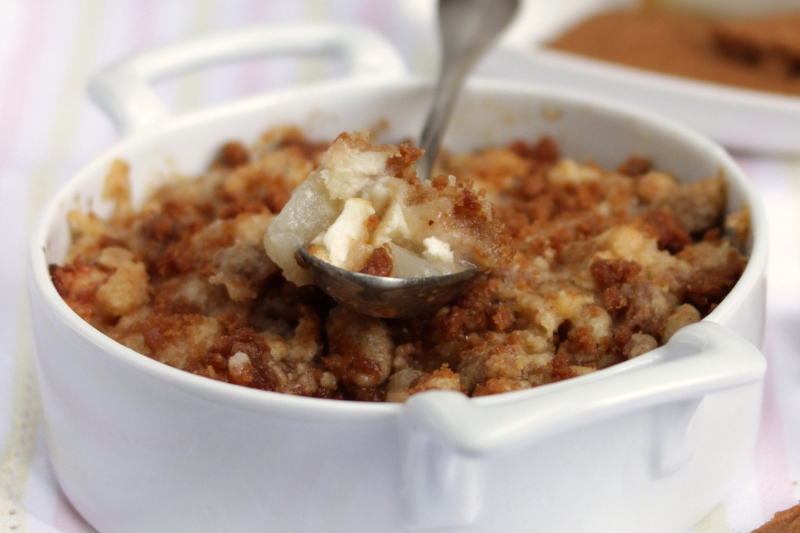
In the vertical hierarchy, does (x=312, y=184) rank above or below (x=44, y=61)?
above

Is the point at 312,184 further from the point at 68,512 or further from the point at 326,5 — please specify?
the point at 326,5

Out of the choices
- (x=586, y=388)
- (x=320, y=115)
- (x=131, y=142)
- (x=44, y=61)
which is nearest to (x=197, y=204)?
(x=131, y=142)

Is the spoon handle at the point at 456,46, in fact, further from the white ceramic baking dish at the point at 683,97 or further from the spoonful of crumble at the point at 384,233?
the spoonful of crumble at the point at 384,233

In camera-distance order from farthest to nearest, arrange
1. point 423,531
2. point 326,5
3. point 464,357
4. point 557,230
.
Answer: point 326,5 → point 557,230 → point 464,357 → point 423,531

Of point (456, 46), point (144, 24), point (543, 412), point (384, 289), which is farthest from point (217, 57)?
point (144, 24)

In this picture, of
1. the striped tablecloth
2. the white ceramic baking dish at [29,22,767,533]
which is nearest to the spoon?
the white ceramic baking dish at [29,22,767,533]

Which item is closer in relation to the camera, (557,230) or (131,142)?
(557,230)

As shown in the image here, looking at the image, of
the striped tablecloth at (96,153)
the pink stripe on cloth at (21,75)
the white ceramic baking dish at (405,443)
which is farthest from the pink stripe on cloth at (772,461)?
the pink stripe on cloth at (21,75)

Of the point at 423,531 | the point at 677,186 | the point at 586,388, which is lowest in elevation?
the point at 423,531

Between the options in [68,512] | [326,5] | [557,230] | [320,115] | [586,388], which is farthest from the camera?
[326,5]
